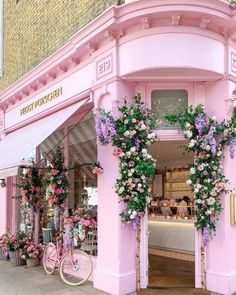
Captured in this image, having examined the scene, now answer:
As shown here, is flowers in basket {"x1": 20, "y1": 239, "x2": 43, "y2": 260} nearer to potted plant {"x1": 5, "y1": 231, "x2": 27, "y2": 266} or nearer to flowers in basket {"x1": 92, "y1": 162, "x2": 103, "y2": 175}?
potted plant {"x1": 5, "y1": 231, "x2": 27, "y2": 266}

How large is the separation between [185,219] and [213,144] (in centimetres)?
403

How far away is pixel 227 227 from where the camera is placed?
7527mm

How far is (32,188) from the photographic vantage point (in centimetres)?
1058

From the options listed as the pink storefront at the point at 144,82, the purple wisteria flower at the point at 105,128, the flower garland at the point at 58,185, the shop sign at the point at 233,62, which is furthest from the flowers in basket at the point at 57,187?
the shop sign at the point at 233,62

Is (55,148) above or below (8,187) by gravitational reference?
above

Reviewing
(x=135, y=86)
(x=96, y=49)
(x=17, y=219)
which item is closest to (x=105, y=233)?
(x=135, y=86)

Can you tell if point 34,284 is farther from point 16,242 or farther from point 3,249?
point 3,249

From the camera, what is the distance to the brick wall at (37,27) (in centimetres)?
941

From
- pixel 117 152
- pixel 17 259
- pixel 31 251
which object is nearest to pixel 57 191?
pixel 31 251

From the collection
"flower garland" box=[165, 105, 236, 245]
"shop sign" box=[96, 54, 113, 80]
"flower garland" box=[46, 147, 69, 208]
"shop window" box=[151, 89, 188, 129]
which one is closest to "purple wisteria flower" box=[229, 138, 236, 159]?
"flower garland" box=[165, 105, 236, 245]

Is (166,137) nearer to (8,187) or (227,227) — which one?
(227,227)

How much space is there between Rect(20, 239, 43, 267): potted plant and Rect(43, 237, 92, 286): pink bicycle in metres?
0.90

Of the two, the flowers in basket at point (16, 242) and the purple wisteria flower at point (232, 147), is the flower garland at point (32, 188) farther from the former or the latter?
the purple wisteria flower at point (232, 147)

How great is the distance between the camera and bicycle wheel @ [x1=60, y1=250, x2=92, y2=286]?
8352mm
